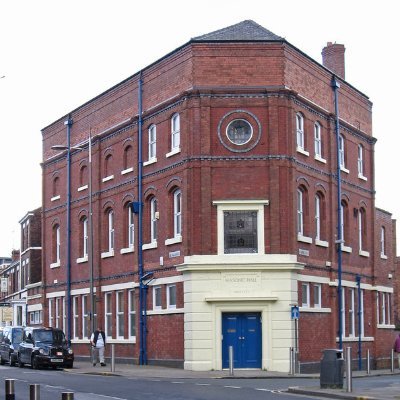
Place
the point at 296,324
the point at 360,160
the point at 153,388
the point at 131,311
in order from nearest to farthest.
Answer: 1. the point at 153,388
2. the point at 296,324
3. the point at 131,311
4. the point at 360,160

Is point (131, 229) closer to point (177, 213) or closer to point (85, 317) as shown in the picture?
point (177, 213)

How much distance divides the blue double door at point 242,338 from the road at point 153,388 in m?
4.28

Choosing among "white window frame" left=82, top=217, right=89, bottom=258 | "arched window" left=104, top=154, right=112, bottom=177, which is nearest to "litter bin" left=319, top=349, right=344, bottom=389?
"arched window" left=104, top=154, right=112, bottom=177

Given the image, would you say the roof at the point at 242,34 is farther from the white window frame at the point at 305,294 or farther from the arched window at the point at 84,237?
the arched window at the point at 84,237

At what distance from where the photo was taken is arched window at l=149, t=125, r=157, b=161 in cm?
4050

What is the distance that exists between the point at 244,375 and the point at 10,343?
1332cm

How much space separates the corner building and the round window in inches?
2.5

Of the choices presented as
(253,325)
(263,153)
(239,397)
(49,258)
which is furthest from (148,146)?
(239,397)

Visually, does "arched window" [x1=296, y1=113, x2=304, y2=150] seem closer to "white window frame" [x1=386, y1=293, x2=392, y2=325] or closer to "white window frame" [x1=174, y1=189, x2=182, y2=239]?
"white window frame" [x1=174, y1=189, x2=182, y2=239]

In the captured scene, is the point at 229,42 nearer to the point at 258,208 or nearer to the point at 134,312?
the point at 258,208

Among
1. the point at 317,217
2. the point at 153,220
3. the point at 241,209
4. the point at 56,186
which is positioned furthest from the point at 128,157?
the point at 317,217

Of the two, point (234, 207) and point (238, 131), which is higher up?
point (238, 131)

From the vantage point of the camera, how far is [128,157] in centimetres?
4300

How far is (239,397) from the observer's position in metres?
22.4
